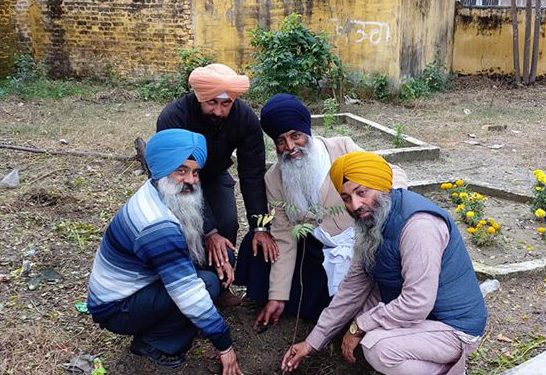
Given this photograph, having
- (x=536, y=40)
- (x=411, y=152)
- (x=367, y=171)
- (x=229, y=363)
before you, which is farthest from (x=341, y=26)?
(x=229, y=363)

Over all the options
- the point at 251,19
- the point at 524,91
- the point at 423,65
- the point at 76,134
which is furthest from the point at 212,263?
the point at 524,91

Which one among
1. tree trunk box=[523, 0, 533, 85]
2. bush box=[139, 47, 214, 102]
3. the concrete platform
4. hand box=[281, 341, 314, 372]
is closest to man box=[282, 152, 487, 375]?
the concrete platform

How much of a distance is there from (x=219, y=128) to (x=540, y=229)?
2865 mm

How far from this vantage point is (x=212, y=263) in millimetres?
3432

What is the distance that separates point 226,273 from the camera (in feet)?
11.3

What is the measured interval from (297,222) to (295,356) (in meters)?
0.80

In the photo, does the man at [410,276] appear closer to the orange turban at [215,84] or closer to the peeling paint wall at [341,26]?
the orange turban at [215,84]

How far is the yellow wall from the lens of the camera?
500 inches

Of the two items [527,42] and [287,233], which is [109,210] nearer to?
[287,233]

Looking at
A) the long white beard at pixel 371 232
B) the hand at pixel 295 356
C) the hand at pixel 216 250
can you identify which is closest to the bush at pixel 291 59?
the hand at pixel 216 250

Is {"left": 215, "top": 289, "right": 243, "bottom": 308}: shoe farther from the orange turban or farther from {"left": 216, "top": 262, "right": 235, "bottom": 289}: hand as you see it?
the orange turban

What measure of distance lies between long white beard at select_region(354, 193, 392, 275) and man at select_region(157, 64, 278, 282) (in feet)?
2.69

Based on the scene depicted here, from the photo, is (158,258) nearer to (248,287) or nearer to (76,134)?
(248,287)

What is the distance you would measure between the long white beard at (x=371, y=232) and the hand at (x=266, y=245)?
2.53 ft
